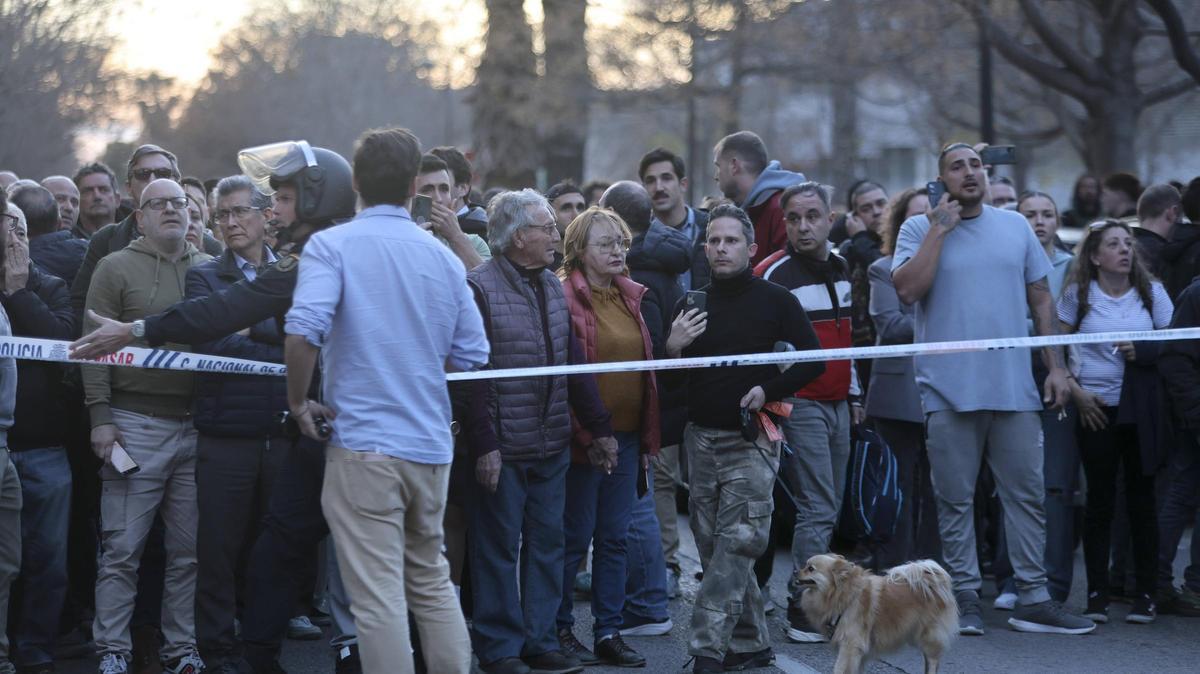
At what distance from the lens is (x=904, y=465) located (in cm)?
882

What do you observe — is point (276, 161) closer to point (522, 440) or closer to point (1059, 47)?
point (522, 440)

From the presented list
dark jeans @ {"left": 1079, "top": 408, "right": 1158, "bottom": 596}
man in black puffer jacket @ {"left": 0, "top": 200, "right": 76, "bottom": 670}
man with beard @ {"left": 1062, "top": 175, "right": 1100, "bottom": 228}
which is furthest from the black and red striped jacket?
man with beard @ {"left": 1062, "top": 175, "right": 1100, "bottom": 228}

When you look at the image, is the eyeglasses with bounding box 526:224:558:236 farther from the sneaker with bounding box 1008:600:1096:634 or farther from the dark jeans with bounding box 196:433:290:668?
the sneaker with bounding box 1008:600:1096:634

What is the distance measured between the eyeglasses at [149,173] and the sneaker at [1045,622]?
16.3 ft

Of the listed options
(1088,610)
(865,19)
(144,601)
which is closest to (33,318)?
(144,601)

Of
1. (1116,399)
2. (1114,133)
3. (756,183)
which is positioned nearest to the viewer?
(1116,399)

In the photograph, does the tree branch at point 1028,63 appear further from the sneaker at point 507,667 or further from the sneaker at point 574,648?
the sneaker at point 507,667

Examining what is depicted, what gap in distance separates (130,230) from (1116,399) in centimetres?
525

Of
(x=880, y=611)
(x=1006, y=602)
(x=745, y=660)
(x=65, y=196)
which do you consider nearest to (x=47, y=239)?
(x=65, y=196)

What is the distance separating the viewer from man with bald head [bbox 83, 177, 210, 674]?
21.3ft

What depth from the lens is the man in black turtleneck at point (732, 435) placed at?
6.70 m

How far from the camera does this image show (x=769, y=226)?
8.74 metres

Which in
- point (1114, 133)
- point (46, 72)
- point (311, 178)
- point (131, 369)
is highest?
point (1114, 133)

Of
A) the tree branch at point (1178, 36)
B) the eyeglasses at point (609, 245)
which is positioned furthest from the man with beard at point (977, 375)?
the tree branch at point (1178, 36)
